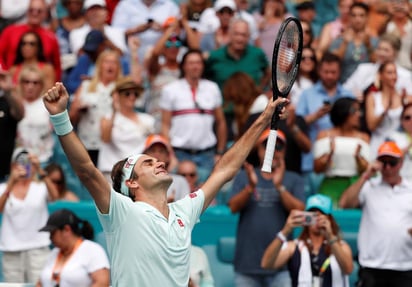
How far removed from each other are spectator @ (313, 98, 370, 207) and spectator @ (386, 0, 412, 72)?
2102mm

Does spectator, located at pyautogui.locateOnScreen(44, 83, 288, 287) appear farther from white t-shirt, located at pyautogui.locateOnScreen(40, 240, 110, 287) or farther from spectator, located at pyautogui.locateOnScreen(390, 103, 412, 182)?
spectator, located at pyautogui.locateOnScreen(390, 103, 412, 182)

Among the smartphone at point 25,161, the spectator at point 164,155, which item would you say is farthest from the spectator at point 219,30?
the smartphone at point 25,161

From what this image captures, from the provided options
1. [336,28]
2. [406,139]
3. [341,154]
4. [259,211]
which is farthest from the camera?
[336,28]

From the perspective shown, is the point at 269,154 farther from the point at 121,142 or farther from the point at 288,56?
the point at 121,142

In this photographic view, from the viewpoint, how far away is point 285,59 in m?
7.18

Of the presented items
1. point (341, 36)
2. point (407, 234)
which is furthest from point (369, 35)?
point (407, 234)

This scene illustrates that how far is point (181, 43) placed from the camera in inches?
519

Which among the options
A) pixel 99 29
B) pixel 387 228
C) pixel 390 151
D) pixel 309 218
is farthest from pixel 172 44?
→ pixel 309 218

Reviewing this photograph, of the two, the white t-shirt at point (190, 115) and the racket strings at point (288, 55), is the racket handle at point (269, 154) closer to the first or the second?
the racket strings at point (288, 55)

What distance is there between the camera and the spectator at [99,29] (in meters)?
13.0

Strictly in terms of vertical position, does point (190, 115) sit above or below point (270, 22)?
below

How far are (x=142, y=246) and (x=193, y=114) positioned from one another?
570 centimetres

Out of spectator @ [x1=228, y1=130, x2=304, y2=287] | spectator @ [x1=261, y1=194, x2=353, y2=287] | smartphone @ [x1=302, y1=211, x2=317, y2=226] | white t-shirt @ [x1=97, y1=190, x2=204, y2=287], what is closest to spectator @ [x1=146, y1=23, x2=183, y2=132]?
spectator @ [x1=228, y1=130, x2=304, y2=287]

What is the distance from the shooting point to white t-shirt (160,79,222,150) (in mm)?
11805
